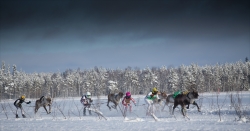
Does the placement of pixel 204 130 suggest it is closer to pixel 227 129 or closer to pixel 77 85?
pixel 227 129

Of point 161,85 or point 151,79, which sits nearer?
point 151,79

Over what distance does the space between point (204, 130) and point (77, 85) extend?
101493mm

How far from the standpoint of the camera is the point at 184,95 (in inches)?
600

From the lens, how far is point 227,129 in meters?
7.72

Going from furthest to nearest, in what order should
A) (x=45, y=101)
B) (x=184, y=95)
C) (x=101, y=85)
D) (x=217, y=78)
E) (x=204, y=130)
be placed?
1. (x=101, y=85)
2. (x=217, y=78)
3. (x=45, y=101)
4. (x=184, y=95)
5. (x=204, y=130)

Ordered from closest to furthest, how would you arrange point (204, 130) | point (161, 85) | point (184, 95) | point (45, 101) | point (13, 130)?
point (204, 130) < point (13, 130) < point (184, 95) < point (45, 101) < point (161, 85)

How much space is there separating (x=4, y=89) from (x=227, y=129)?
288ft

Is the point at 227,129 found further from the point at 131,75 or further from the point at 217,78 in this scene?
the point at 217,78

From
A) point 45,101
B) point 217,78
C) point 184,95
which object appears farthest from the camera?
point 217,78

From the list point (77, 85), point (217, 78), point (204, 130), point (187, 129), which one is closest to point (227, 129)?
point (204, 130)

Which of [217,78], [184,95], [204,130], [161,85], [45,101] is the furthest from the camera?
[161,85]

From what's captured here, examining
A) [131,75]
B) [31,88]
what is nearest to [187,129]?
[131,75]

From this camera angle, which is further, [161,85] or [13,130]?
[161,85]

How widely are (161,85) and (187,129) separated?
96.2 metres
